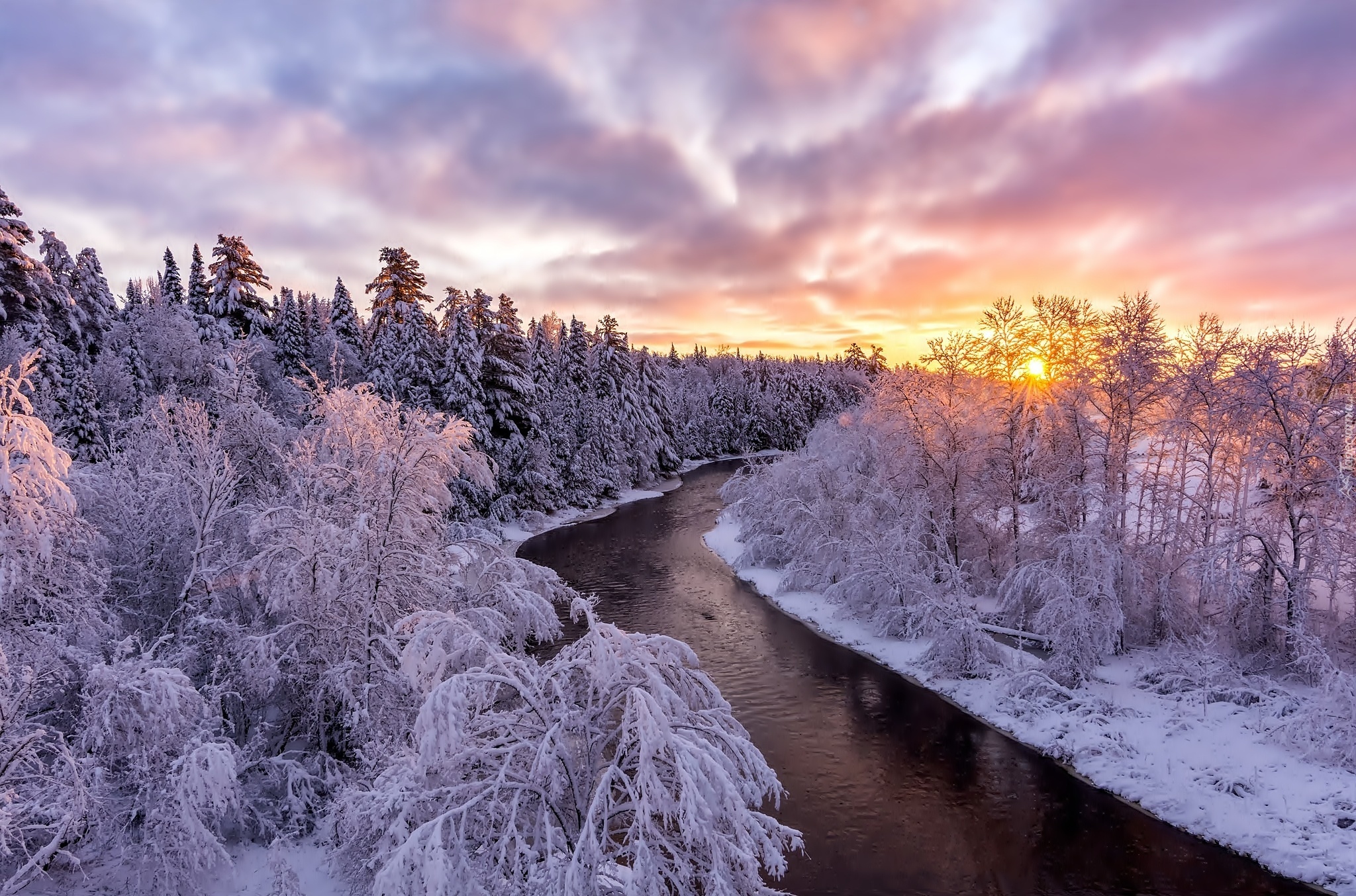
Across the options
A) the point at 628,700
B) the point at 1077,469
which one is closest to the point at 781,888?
the point at 628,700

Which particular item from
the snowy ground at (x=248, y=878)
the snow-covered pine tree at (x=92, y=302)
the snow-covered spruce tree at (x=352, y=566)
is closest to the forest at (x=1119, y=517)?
the snow-covered spruce tree at (x=352, y=566)

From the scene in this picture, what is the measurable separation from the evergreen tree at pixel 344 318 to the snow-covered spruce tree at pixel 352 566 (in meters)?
33.5

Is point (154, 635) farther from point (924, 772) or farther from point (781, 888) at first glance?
point (924, 772)

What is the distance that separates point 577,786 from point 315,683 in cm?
809

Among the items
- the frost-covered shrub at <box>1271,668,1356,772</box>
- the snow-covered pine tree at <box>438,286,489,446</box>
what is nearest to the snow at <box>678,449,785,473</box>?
the snow-covered pine tree at <box>438,286,489,446</box>

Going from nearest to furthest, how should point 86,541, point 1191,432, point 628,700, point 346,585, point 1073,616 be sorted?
point 628,700 → point 86,541 → point 346,585 → point 1073,616 → point 1191,432

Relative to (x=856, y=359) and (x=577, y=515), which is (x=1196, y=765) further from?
(x=856, y=359)

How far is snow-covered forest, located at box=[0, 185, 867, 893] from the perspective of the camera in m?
7.53

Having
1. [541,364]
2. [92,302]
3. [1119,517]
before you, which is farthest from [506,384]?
[1119,517]

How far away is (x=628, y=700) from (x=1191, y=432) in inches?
939

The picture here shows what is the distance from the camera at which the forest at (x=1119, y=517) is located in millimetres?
17781

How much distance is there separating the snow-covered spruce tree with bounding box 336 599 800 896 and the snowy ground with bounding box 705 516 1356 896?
12075 mm

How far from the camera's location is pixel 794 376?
104000 millimetres

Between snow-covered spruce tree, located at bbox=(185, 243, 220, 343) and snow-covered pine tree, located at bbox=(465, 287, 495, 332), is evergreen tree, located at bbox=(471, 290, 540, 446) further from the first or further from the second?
snow-covered spruce tree, located at bbox=(185, 243, 220, 343)
